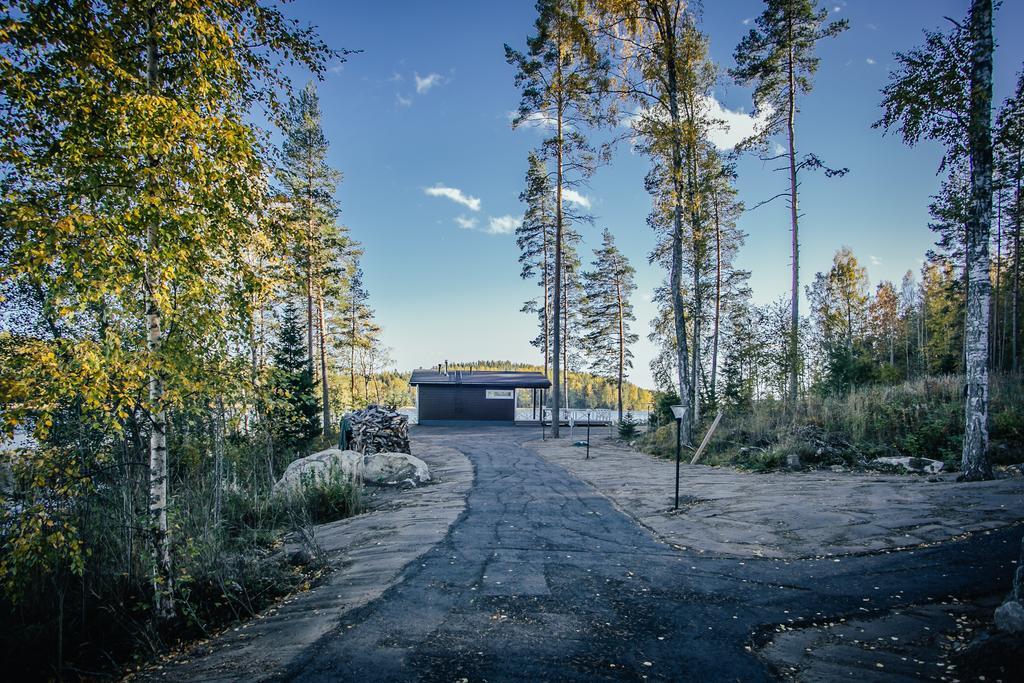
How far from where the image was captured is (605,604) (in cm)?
405

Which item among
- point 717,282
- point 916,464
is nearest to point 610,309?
point 717,282

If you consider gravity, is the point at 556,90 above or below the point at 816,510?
above

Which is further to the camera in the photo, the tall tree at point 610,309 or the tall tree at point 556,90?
the tall tree at point 610,309

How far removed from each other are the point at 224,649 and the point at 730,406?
50.4 ft

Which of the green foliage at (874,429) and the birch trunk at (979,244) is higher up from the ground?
the birch trunk at (979,244)

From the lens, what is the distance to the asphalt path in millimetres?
3100

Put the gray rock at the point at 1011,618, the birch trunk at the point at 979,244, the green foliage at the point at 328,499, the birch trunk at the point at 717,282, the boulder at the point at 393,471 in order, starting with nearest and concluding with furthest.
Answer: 1. the gray rock at the point at 1011,618
2. the birch trunk at the point at 979,244
3. the green foliage at the point at 328,499
4. the boulder at the point at 393,471
5. the birch trunk at the point at 717,282

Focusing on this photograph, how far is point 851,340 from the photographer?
3127 centimetres

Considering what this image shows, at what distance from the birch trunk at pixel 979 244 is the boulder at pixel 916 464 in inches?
59.9

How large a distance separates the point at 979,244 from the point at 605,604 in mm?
8346

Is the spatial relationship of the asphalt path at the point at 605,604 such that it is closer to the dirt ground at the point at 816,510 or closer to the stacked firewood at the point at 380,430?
the dirt ground at the point at 816,510

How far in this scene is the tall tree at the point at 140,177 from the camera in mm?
3328

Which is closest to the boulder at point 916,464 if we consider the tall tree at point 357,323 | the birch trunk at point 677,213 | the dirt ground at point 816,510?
the dirt ground at point 816,510

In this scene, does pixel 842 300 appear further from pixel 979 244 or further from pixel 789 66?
pixel 979 244
